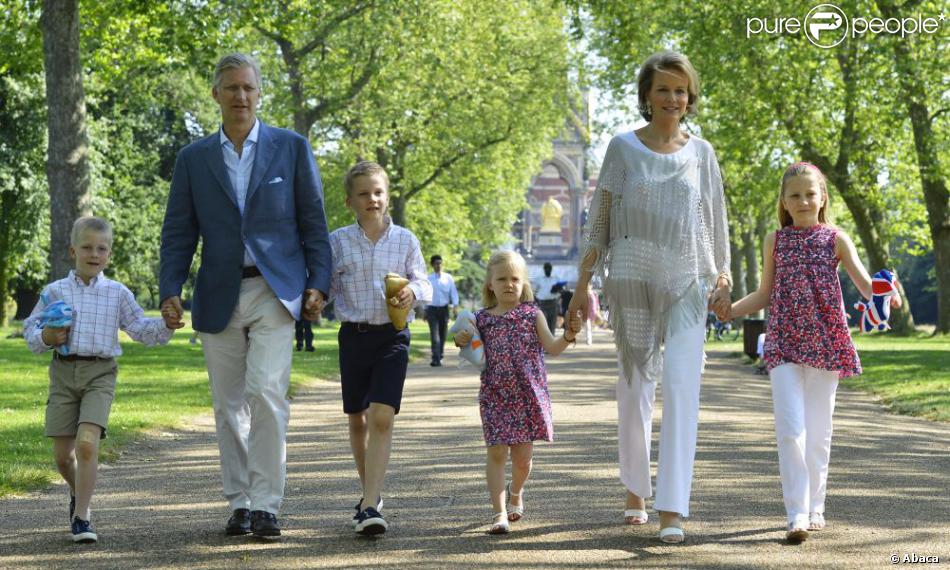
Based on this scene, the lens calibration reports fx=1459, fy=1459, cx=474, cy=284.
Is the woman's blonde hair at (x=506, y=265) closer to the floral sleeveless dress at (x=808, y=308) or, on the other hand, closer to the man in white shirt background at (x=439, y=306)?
the floral sleeveless dress at (x=808, y=308)

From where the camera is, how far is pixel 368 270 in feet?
22.7

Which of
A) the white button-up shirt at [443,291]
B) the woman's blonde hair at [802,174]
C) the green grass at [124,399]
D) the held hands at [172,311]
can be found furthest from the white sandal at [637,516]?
the white button-up shirt at [443,291]

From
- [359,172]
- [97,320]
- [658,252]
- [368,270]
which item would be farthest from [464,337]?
[97,320]

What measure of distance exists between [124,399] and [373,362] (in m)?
9.20

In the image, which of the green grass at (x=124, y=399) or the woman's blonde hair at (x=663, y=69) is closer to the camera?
the woman's blonde hair at (x=663, y=69)

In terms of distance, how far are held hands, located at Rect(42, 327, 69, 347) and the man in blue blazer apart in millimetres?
472

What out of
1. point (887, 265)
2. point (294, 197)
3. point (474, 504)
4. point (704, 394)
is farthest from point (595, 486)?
point (887, 265)

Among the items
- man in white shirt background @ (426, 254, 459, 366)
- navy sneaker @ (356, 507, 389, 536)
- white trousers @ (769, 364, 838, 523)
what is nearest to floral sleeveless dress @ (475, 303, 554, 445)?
navy sneaker @ (356, 507, 389, 536)

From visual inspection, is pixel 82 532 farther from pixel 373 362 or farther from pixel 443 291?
pixel 443 291

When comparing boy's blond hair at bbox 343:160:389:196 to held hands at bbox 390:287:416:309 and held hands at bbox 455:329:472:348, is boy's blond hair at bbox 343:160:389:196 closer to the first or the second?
held hands at bbox 390:287:416:309

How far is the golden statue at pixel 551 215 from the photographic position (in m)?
102

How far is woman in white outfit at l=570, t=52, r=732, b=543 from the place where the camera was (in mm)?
6543

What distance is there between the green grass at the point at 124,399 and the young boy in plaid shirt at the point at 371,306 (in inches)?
103

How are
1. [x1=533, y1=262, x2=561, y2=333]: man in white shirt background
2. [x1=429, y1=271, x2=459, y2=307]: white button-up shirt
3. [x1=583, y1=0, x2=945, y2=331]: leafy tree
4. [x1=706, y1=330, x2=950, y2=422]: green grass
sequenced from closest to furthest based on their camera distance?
1. [x1=706, y1=330, x2=950, y2=422]: green grass
2. [x1=429, y1=271, x2=459, y2=307]: white button-up shirt
3. [x1=583, y1=0, x2=945, y2=331]: leafy tree
4. [x1=533, y1=262, x2=561, y2=333]: man in white shirt background
